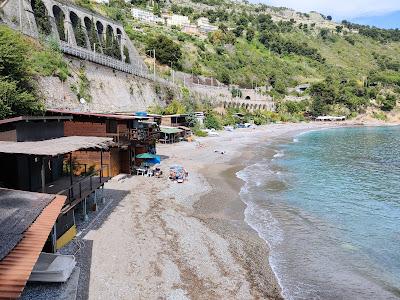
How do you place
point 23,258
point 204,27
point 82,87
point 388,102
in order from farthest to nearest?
point 204,27
point 388,102
point 82,87
point 23,258

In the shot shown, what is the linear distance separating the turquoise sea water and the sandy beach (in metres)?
1.21

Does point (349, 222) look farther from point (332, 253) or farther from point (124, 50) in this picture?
point (124, 50)

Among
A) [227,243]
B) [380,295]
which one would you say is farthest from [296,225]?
[380,295]

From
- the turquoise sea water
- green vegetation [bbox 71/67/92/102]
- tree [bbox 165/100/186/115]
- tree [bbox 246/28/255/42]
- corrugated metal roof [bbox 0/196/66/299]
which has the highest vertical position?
tree [bbox 246/28/255/42]

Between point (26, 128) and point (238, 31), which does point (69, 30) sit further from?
point (238, 31)

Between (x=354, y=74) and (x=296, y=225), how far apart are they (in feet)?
565

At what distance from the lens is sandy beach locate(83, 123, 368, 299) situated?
1374 centimetres

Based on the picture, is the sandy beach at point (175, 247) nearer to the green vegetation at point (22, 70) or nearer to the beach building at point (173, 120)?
the green vegetation at point (22, 70)

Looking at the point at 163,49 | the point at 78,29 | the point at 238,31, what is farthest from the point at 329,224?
the point at 238,31

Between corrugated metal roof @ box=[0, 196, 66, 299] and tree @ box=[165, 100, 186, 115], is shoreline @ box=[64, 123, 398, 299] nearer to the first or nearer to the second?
corrugated metal roof @ box=[0, 196, 66, 299]

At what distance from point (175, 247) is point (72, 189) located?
18.2 ft

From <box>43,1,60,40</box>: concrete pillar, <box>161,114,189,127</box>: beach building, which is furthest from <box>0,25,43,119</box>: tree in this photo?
<box>43,1,60,40</box>: concrete pillar

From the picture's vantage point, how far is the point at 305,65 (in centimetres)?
17425

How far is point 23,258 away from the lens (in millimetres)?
8570
